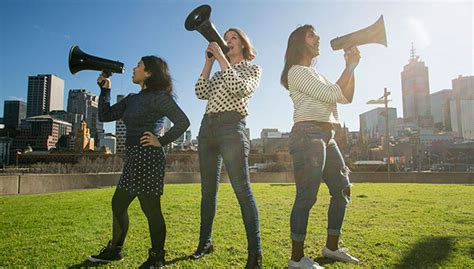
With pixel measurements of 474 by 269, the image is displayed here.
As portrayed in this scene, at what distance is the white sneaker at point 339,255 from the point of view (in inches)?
112

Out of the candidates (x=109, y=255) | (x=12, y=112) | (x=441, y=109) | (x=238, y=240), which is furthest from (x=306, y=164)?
(x=12, y=112)

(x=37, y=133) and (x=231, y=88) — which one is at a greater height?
(x=37, y=133)

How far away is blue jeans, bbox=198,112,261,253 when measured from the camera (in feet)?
8.80

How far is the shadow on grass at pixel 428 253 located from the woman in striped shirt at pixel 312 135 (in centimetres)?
53

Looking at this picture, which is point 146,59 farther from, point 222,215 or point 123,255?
point 222,215

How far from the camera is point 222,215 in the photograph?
5805 millimetres

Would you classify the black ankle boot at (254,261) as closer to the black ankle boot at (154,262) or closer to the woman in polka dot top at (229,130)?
the woman in polka dot top at (229,130)

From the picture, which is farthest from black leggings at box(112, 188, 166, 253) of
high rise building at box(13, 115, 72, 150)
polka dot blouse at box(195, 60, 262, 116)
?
high rise building at box(13, 115, 72, 150)

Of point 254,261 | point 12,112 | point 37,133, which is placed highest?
point 12,112

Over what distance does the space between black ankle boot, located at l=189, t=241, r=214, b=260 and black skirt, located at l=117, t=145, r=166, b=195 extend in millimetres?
688

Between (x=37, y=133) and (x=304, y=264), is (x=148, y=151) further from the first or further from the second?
(x=37, y=133)

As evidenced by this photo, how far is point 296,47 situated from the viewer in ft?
9.93

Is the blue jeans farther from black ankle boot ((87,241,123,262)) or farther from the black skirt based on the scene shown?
black ankle boot ((87,241,123,262))

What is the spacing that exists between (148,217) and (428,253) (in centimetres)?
274
